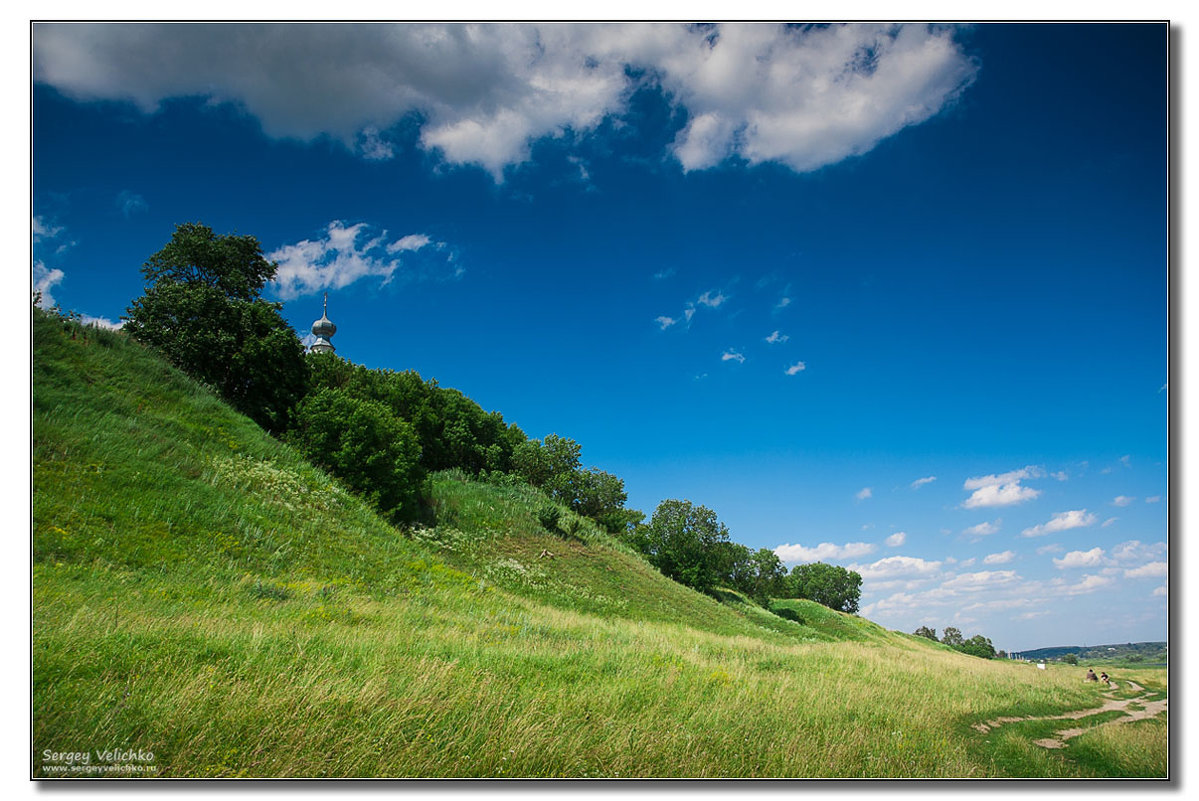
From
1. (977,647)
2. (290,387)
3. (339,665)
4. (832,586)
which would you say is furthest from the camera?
(832,586)

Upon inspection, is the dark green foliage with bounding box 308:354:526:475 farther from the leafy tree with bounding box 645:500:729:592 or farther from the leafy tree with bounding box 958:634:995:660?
the leafy tree with bounding box 958:634:995:660

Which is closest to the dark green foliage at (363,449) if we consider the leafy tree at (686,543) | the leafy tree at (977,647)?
the leafy tree at (686,543)

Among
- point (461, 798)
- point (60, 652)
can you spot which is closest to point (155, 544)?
point (60, 652)

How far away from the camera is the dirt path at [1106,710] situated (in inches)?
282

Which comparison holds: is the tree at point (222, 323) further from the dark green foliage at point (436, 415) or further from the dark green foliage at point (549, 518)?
the dark green foliage at point (549, 518)

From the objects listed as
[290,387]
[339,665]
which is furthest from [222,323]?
[339,665]

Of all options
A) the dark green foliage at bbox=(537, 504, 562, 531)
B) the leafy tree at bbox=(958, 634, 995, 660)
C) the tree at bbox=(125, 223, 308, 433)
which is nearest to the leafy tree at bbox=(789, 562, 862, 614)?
the leafy tree at bbox=(958, 634, 995, 660)

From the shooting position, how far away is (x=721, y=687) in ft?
28.5

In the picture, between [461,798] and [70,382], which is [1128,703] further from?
[70,382]

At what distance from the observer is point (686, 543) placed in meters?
34.9

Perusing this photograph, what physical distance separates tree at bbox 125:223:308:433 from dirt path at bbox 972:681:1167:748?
69.7 ft

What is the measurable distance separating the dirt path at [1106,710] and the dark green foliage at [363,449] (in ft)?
60.4

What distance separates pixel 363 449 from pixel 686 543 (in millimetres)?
20338

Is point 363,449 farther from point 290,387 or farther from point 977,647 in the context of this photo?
point 977,647
